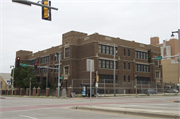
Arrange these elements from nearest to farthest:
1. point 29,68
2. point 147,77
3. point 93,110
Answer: point 93,110 → point 147,77 → point 29,68

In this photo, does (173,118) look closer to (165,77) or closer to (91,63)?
(91,63)

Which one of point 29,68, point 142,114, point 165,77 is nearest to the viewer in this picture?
point 142,114

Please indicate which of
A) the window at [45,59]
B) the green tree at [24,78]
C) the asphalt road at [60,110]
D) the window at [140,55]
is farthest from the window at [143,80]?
the green tree at [24,78]

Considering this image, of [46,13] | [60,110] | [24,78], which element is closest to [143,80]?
[24,78]

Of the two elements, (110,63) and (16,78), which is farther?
(16,78)

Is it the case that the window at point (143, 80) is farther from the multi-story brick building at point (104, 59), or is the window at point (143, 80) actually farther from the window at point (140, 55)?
the window at point (140, 55)

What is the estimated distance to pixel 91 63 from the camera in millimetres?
15438

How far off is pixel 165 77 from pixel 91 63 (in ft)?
292

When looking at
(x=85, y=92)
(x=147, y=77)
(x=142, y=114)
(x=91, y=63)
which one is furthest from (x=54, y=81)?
(x=142, y=114)

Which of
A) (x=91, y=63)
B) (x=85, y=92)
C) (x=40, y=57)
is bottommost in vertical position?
(x=85, y=92)

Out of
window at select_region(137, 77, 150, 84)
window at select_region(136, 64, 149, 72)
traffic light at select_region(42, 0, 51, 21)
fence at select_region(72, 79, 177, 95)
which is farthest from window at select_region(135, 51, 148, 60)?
traffic light at select_region(42, 0, 51, 21)

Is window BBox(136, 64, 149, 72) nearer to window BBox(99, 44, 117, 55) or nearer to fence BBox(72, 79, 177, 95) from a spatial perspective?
fence BBox(72, 79, 177, 95)

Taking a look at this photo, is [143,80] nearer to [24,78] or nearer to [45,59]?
[45,59]

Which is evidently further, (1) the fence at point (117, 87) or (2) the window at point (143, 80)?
(2) the window at point (143, 80)
